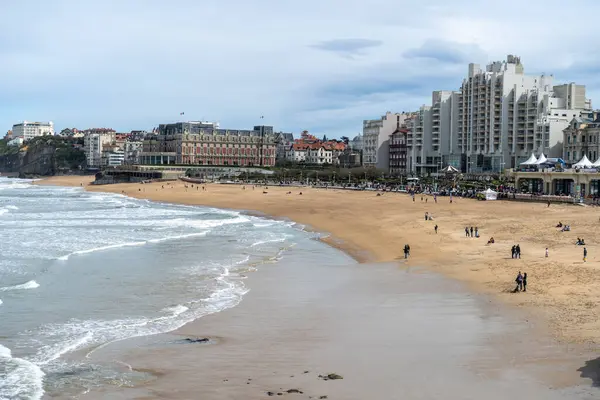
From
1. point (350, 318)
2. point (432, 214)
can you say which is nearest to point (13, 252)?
point (350, 318)

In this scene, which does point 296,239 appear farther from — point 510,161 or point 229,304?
point 510,161

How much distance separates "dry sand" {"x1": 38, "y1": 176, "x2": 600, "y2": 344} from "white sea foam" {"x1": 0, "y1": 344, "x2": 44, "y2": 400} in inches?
459

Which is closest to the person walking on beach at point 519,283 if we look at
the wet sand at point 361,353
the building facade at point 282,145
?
the wet sand at point 361,353

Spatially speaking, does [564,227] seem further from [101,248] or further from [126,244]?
[101,248]

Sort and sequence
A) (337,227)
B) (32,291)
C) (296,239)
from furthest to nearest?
(337,227) → (296,239) → (32,291)

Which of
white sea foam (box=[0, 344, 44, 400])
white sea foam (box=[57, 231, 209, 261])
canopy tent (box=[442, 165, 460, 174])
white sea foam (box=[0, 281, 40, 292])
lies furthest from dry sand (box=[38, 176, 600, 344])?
canopy tent (box=[442, 165, 460, 174])

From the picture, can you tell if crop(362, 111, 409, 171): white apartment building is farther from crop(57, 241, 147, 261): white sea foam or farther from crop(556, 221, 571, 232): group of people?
crop(57, 241, 147, 261): white sea foam

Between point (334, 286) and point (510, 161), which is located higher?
point (510, 161)

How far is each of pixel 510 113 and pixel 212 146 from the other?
73428mm

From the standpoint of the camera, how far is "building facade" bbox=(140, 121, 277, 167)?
510ft

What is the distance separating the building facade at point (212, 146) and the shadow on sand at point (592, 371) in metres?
143

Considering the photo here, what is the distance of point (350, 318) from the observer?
2023 centimetres

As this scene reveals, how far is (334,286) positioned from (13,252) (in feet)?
57.6

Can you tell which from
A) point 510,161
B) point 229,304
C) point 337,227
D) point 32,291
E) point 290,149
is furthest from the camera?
point 290,149
